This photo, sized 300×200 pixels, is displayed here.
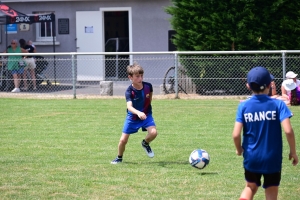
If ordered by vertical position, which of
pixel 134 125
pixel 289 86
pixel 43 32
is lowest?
pixel 134 125

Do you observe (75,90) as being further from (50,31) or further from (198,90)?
(50,31)

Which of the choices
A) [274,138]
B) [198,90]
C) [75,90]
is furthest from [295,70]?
[274,138]

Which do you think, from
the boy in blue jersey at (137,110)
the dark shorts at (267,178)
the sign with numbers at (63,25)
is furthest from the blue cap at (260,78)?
the sign with numbers at (63,25)

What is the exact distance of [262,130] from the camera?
5773 millimetres

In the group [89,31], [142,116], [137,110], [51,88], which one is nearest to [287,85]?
[137,110]

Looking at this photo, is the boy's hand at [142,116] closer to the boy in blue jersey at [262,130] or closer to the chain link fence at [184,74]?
the boy in blue jersey at [262,130]

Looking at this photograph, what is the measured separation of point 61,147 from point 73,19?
13707mm

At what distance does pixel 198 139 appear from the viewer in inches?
449

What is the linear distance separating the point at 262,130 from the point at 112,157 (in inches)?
172

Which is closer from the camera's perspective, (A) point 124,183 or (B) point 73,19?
(A) point 124,183

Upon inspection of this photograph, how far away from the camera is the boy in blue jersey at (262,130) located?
5754mm

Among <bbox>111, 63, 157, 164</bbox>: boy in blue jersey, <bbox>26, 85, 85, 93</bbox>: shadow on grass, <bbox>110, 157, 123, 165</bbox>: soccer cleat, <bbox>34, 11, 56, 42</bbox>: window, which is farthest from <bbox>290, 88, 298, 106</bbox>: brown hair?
<bbox>34, 11, 56, 42</bbox>: window

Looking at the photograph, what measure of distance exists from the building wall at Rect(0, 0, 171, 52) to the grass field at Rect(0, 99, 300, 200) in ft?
24.2

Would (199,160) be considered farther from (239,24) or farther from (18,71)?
(18,71)
